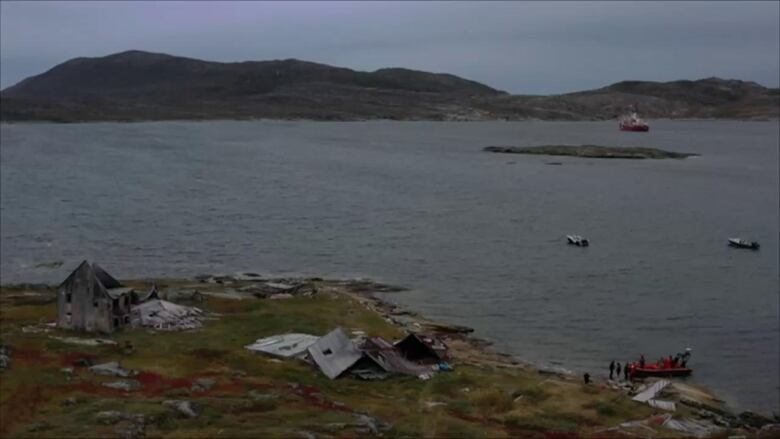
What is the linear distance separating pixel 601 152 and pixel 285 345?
152 metres

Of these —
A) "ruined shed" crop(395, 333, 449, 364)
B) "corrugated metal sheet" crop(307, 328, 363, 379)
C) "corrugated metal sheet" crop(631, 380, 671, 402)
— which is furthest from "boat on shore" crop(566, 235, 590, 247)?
"corrugated metal sheet" crop(307, 328, 363, 379)

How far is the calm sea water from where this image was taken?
57.3 metres

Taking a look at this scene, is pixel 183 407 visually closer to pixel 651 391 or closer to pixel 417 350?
pixel 417 350

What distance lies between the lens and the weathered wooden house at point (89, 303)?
47156 millimetres

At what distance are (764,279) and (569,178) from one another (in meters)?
74.3

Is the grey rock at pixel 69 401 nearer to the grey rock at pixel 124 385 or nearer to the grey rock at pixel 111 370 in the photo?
the grey rock at pixel 124 385

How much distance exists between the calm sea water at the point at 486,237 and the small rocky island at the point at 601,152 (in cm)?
1663

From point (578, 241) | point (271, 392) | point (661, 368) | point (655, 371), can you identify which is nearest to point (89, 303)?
point (271, 392)

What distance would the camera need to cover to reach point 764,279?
72438 millimetres

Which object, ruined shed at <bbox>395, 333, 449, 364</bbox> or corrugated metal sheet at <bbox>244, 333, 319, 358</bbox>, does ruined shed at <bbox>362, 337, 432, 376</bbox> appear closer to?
ruined shed at <bbox>395, 333, 449, 364</bbox>

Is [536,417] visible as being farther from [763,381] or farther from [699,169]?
[699,169]

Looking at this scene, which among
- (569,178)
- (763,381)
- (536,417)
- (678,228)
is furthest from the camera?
(569,178)

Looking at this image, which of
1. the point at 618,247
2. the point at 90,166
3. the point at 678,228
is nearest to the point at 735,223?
the point at 678,228

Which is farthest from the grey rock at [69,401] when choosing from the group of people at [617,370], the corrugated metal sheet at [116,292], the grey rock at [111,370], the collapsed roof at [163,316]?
the group of people at [617,370]
